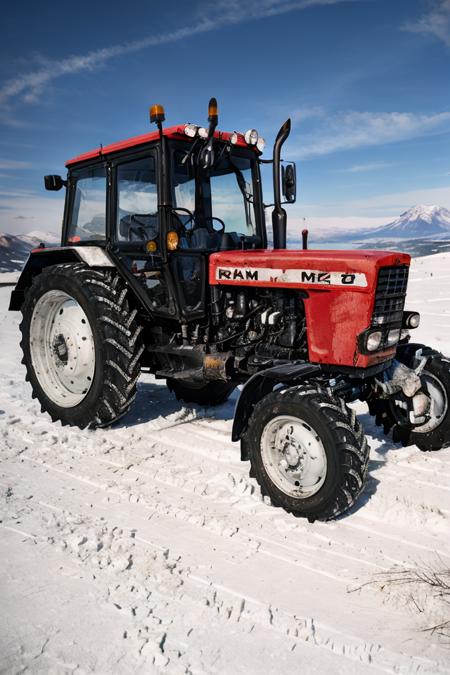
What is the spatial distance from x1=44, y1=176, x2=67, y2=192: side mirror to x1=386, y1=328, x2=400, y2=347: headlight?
3.42 metres

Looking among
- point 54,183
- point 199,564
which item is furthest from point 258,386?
point 54,183

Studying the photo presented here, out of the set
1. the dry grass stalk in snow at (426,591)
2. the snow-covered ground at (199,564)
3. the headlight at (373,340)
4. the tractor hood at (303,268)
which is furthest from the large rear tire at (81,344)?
the dry grass stalk in snow at (426,591)

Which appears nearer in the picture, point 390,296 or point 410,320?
point 390,296

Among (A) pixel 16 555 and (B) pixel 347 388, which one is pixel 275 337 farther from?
(A) pixel 16 555

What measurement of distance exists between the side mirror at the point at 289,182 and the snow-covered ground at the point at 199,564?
83.2 inches

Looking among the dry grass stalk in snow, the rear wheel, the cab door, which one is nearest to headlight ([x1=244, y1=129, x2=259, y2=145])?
the cab door

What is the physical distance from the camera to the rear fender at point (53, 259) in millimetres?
4570

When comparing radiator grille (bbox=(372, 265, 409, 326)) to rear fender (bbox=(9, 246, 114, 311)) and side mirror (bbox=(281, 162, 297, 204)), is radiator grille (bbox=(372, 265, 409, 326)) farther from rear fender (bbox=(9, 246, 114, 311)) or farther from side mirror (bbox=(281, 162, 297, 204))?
rear fender (bbox=(9, 246, 114, 311))

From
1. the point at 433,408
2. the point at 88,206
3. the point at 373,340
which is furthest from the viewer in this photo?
the point at 88,206

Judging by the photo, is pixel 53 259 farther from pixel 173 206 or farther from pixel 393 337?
pixel 393 337

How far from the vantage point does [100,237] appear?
15.9 feet

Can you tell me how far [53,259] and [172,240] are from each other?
5.29ft

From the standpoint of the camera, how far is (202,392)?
5.35 metres

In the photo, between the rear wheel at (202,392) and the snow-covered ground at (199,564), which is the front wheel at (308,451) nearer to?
the snow-covered ground at (199,564)
